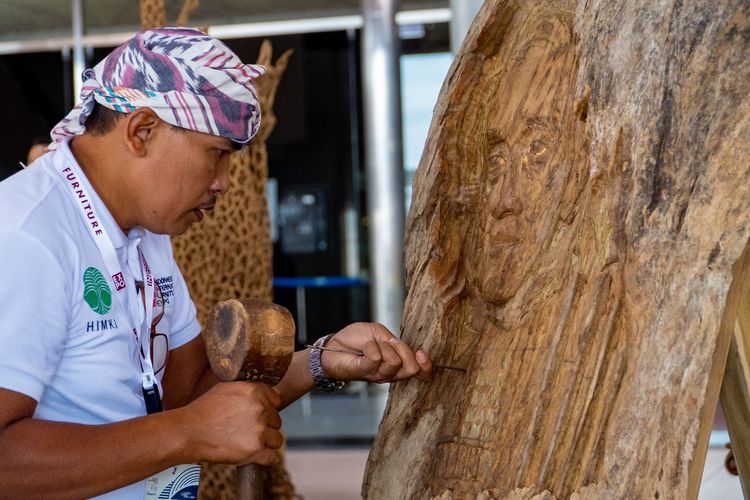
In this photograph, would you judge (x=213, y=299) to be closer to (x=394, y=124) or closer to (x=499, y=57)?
(x=499, y=57)

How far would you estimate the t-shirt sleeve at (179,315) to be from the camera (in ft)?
6.09

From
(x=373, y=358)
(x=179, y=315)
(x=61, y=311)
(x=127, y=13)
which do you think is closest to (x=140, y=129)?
(x=61, y=311)

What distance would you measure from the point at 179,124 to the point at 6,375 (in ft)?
1.54

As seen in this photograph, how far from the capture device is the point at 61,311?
4.67 feet

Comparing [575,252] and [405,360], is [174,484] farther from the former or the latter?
[575,252]

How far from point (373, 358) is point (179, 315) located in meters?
0.41

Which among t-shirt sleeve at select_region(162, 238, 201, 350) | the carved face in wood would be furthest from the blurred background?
the carved face in wood

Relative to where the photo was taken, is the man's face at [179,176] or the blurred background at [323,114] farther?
the blurred background at [323,114]

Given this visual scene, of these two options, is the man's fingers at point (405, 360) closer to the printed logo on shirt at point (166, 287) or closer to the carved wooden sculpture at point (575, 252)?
the carved wooden sculpture at point (575, 252)

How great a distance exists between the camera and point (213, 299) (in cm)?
354

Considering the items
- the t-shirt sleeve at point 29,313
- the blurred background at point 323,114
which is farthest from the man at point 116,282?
the blurred background at point 323,114

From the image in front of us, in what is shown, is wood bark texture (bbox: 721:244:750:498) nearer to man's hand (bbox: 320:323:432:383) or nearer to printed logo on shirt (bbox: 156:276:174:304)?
man's hand (bbox: 320:323:432:383)

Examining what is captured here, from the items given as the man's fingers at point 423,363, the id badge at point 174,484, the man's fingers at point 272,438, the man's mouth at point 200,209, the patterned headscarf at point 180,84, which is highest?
the patterned headscarf at point 180,84

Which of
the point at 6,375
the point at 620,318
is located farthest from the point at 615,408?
the point at 6,375
